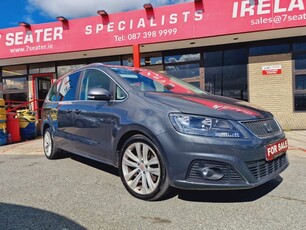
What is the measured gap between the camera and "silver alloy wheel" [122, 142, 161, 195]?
3.26 meters

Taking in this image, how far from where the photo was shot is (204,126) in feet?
9.69

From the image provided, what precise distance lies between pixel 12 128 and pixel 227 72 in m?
7.95

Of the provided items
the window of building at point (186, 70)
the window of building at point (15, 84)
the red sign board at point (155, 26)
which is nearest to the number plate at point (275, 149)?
the red sign board at point (155, 26)

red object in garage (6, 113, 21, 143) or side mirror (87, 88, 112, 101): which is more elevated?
side mirror (87, 88, 112, 101)

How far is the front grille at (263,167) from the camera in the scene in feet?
9.64

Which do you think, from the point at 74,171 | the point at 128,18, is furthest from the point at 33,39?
the point at 74,171

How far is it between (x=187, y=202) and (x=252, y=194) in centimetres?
85

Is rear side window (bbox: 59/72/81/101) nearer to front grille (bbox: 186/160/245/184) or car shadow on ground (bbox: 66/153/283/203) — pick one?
car shadow on ground (bbox: 66/153/283/203)

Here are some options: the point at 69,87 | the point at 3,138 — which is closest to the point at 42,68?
the point at 3,138

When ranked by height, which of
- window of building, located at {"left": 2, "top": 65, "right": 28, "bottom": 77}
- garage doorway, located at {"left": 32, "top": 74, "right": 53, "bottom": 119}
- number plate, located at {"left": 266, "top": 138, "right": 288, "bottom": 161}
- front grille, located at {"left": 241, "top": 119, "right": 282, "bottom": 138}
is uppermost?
window of building, located at {"left": 2, "top": 65, "right": 28, "bottom": 77}

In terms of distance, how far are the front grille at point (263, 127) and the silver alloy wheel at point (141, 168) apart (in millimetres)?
1095

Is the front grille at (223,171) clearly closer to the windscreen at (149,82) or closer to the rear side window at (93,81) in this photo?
the windscreen at (149,82)

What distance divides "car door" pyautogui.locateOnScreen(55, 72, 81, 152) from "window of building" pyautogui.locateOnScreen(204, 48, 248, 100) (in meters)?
7.02

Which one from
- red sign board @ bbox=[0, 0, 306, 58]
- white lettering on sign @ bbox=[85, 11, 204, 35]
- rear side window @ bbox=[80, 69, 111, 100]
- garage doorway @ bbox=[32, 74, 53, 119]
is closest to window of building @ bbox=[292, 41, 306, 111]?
red sign board @ bbox=[0, 0, 306, 58]
